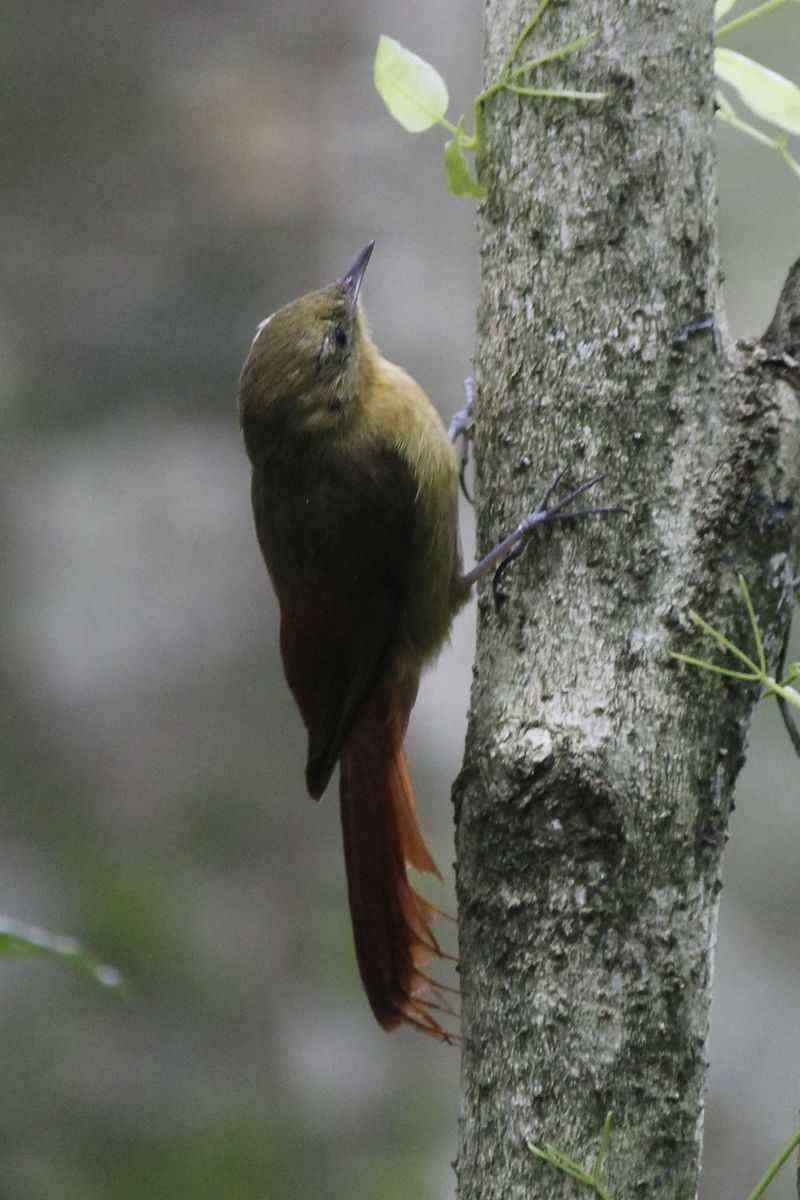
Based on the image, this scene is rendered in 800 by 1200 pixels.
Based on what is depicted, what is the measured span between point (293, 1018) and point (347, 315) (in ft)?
7.33

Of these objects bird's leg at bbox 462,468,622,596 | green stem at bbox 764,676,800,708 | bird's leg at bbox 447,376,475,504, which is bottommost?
green stem at bbox 764,676,800,708

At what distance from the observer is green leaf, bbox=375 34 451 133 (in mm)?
1835

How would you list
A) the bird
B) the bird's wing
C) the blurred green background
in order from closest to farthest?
the bird, the bird's wing, the blurred green background

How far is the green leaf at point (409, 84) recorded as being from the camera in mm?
1835

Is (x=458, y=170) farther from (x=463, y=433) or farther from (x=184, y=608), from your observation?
(x=184, y=608)

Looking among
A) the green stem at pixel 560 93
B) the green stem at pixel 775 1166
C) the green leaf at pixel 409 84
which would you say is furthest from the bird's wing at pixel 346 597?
the green stem at pixel 775 1166

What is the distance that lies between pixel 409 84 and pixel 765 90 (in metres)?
0.55

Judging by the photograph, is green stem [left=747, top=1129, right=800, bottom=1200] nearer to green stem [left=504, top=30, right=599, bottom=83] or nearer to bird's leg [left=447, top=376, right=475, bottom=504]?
green stem [left=504, top=30, right=599, bottom=83]

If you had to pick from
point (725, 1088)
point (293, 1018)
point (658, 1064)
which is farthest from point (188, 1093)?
point (658, 1064)

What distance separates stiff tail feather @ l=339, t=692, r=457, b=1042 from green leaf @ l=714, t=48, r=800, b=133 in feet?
4.14

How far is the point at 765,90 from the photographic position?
6.48 feet

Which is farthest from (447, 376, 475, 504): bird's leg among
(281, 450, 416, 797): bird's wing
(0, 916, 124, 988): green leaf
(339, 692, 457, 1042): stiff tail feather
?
(0, 916, 124, 988): green leaf

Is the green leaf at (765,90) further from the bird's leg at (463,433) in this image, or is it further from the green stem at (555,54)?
the bird's leg at (463,433)

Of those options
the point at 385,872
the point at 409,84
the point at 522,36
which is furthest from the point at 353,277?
the point at 385,872
